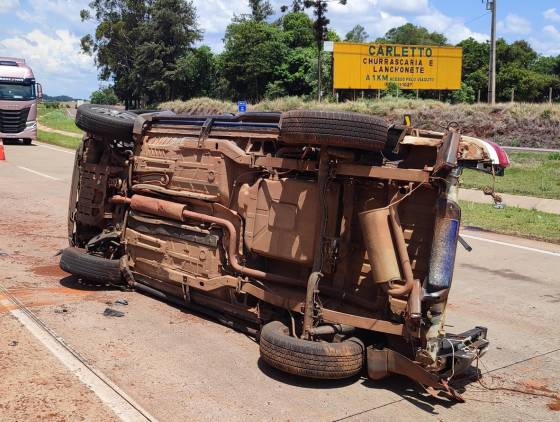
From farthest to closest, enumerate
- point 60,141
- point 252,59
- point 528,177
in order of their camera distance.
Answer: point 252,59 < point 60,141 < point 528,177

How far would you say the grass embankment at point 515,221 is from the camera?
37.3 feet

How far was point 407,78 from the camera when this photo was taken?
45156 mm

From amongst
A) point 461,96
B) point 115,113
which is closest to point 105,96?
point 461,96

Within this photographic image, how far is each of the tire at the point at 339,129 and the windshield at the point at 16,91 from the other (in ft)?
97.7

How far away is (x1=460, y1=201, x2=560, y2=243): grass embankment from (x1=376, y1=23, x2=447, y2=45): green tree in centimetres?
8357

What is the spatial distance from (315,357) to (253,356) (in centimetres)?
86

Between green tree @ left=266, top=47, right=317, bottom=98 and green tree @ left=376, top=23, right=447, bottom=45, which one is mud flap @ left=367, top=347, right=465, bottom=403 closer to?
green tree @ left=266, top=47, right=317, bottom=98

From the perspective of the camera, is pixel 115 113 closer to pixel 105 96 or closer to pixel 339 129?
pixel 339 129

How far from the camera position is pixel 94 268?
697cm

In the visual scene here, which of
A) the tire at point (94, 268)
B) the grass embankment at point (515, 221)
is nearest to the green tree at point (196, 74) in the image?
the grass embankment at point (515, 221)

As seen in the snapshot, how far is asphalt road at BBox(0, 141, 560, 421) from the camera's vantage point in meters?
4.33

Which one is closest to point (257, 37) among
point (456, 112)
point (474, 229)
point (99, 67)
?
point (99, 67)

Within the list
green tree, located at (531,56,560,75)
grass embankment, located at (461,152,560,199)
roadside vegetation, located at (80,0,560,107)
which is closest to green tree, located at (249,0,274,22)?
roadside vegetation, located at (80,0,560,107)

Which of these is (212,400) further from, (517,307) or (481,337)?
(517,307)
